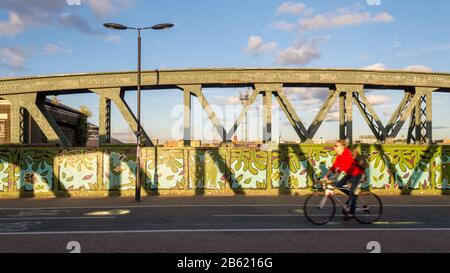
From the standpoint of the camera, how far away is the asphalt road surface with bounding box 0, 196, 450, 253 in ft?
20.9

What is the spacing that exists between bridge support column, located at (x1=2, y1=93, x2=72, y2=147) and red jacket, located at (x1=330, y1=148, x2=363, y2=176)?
647 inches

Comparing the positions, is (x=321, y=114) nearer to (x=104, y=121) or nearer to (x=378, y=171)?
(x=378, y=171)

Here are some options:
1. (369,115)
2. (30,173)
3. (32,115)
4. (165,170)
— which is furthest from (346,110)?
(32,115)

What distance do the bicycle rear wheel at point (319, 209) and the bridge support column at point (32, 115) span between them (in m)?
16.0

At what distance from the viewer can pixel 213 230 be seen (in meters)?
7.81

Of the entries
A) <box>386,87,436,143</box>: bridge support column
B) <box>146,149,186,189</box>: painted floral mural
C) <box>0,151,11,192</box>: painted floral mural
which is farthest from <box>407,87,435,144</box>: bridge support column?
<box>0,151,11,192</box>: painted floral mural

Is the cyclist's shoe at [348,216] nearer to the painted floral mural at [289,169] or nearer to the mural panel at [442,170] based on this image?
the painted floral mural at [289,169]

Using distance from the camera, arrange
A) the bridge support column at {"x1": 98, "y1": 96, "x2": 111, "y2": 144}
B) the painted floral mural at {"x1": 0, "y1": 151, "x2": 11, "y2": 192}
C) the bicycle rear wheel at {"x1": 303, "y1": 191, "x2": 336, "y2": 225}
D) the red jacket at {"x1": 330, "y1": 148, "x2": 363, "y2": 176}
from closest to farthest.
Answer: the bicycle rear wheel at {"x1": 303, "y1": 191, "x2": 336, "y2": 225} < the red jacket at {"x1": 330, "y1": 148, "x2": 363, "y2": 176} < the painted floral mural at {"x1": 0, "y1": 151, "x2": 11, "y2": 192} < the bridge support column at {"x1": 98, "y1": 96, "x2": 111, "y2": 144}

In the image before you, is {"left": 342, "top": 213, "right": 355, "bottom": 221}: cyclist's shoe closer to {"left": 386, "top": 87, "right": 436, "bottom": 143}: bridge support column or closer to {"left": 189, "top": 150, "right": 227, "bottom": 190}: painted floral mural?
{"left": 189, "top": 150, "right": 227, "bottom": 190}: painted floral mural

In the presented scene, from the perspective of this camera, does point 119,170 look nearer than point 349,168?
No

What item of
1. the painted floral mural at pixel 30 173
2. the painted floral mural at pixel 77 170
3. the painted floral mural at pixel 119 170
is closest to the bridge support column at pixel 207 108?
the painted floral mural at pixel 119 170

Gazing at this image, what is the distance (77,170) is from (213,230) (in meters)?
10.5
